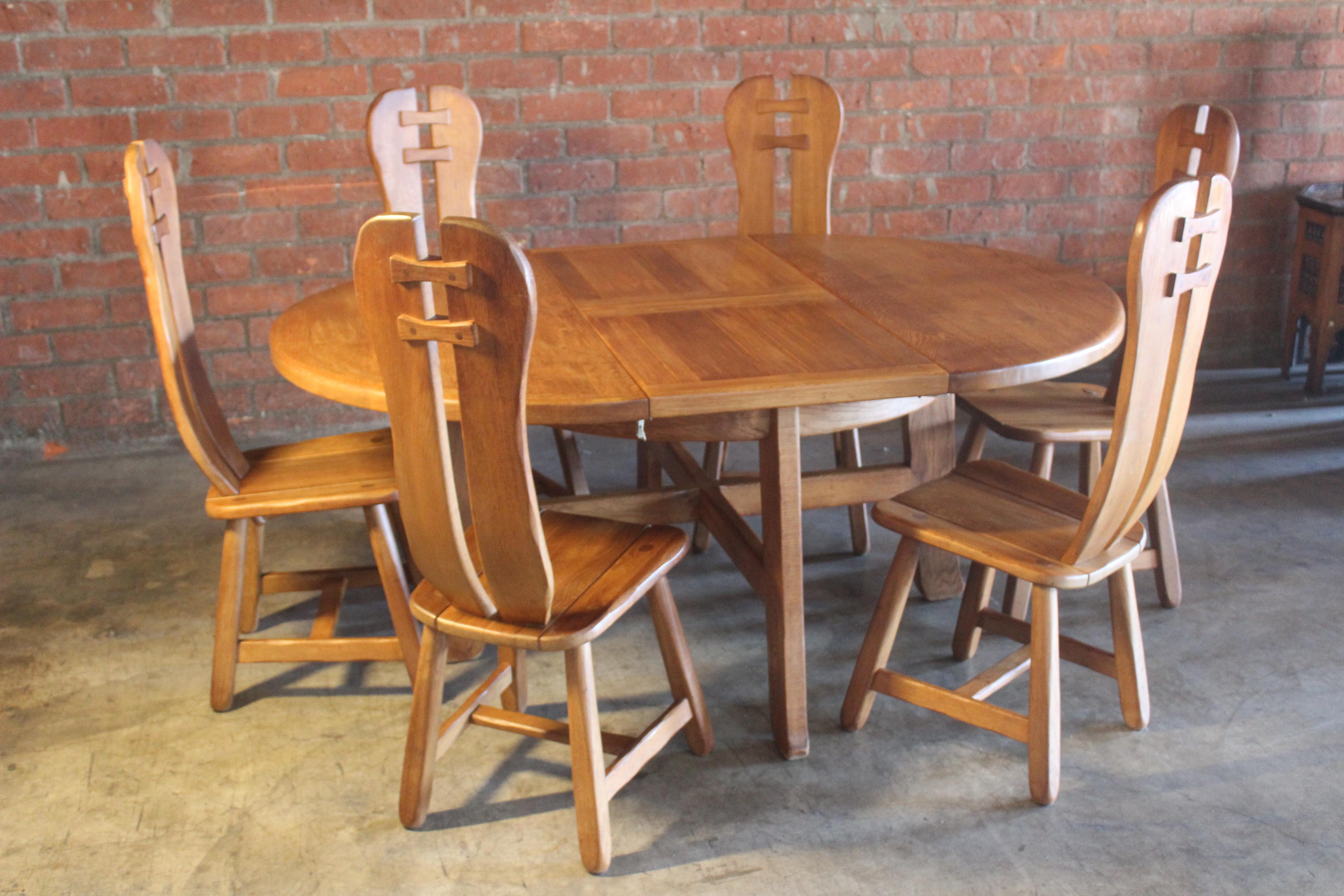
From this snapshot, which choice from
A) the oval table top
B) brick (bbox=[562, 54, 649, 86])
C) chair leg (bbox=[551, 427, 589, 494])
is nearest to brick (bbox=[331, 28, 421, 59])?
brick (bbox=[562, 54, 649, 86])

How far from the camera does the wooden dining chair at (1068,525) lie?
1.87m

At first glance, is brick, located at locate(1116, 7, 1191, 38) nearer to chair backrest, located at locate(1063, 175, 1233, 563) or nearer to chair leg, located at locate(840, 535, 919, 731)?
chair backrest, located at locate(1063, 175, 1233, 563)

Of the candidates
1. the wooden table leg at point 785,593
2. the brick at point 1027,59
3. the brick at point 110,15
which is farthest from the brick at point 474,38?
the wooden table leg at point 785,593

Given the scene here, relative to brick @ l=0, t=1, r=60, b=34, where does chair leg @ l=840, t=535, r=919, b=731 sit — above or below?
below

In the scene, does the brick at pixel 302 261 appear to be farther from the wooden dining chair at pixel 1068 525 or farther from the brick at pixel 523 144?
the wooden dining chair at pixel 1068 525

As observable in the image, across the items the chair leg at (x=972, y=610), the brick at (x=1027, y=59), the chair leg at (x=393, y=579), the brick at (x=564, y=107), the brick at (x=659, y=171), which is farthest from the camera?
the brick at (x=1027, y=59)

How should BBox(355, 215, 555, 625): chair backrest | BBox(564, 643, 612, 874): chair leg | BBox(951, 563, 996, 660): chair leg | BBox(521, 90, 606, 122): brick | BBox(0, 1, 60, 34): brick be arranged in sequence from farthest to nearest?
BBox(521, 90, 606, 122): brick → BBox(0, 1, 60, 34): brick → BBox(951, 563, 996, 660): chair leg → BBox(564, 643, 612, 874): chair leg → BBox(355, 215, 555, 625): chair backrest

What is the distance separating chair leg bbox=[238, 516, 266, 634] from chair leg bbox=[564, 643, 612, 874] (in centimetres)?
112

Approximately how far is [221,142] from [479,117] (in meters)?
1.04

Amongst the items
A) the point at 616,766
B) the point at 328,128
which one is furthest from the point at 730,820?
the point at 328,128

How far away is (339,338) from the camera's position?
235cm

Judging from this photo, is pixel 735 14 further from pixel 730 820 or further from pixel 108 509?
pixel 730 820

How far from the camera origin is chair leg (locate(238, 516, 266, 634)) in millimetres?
2793

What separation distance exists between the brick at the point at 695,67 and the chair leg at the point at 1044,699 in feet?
7.83
